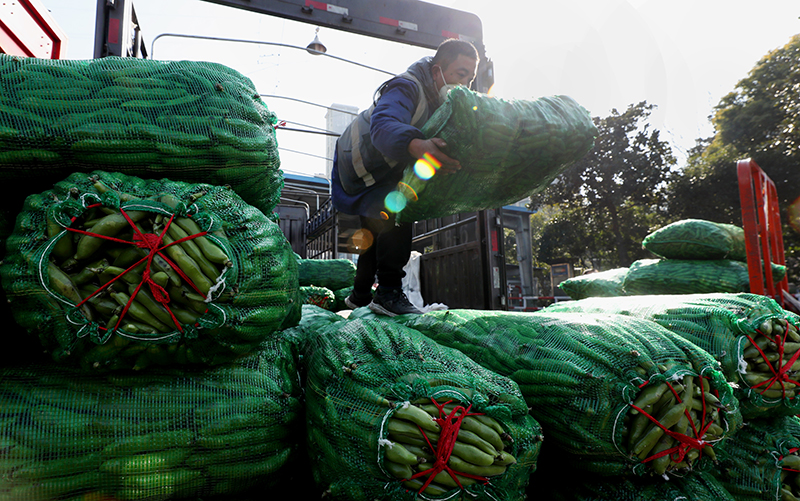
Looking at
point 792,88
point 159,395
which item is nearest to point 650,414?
point 159,395

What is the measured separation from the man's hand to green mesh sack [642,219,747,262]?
2068 millimetres

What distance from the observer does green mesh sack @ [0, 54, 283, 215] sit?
1058 millimetres

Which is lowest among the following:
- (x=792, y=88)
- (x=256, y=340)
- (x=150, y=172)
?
(x=256, y=340)

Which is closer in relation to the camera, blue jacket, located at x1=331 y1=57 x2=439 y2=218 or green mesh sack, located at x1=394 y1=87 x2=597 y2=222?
green mesh sack, located at x1=394 y1=87 x2=597 y2=222

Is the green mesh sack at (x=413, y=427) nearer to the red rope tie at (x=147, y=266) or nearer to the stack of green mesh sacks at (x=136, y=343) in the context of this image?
the stack of green mesh sacks at (x=136, y=343)

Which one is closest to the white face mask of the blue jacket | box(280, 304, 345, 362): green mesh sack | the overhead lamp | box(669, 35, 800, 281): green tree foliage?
the blue jacket

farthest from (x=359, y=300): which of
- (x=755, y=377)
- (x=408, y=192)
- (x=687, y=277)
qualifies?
(x=687, y=277)

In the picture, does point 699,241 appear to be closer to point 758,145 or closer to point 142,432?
point 142,432

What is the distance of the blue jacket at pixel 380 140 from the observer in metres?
1.93

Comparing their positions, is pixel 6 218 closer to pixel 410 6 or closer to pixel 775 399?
pixel 775 399

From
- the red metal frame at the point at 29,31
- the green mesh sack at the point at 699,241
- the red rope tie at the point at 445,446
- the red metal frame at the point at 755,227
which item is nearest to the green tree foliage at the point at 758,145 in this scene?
the red metal frame at the point at 755,227

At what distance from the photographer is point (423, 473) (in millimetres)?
882

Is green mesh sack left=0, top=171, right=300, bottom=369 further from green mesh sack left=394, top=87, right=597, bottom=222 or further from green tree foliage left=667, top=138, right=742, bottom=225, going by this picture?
green tree foliage left=667, top=138, right=742, bottom=225

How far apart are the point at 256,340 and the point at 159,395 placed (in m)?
0.26
